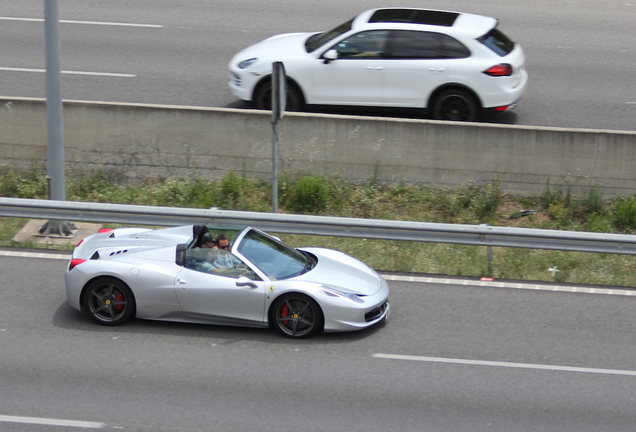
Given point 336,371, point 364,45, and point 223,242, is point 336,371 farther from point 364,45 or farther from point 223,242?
point 364,45

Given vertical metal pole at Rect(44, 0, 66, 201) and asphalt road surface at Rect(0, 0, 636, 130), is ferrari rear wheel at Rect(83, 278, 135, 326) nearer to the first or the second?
vertical metal pole at Rect(44, 0, 66, 201)

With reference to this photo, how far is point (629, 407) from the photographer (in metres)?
7.34

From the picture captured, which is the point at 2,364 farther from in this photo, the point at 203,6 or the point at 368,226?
the point at 203,6

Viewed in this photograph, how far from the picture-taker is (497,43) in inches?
509

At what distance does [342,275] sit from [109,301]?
2659 millimetres

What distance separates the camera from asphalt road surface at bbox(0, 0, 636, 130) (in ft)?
47.6

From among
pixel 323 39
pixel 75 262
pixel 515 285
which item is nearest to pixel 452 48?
pixel 323 39

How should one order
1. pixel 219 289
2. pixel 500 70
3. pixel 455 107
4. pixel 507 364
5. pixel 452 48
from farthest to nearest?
pixel 455 107 < pixel 452 48 < pixel 500 70 < pixel 219 289 < pixel 507 364

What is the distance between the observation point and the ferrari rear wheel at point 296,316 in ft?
27.3

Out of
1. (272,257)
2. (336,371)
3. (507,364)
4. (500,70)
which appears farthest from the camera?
(500,70)

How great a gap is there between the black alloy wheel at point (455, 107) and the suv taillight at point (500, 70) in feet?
1.84

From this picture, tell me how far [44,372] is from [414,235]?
5198 millimetres

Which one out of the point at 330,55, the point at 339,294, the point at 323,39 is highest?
the point at 323,39

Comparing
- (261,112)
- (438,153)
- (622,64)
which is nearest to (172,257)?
(261,112)
